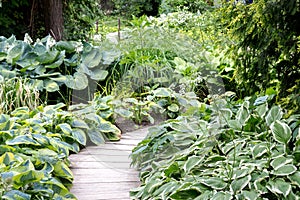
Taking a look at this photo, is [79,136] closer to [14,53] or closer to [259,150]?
[259,150]

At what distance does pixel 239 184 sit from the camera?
87.9 inches

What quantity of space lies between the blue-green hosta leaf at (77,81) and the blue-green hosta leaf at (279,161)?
109 inches

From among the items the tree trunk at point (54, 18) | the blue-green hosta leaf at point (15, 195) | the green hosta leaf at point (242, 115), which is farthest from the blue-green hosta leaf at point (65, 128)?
the tree trunk at point (54, 18)

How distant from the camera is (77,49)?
16.4 ft

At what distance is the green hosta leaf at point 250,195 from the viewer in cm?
213

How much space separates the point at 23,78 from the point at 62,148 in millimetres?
1764

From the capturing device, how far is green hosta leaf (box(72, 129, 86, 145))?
341 cm

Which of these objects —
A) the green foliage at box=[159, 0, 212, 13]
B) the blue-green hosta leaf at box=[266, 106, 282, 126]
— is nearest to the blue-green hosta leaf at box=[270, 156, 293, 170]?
the blue-green hosta leaf at box=[266, 106, 282, 126]

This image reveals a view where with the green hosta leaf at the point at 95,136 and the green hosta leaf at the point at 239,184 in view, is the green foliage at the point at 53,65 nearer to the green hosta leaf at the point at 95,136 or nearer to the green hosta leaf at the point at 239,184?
the green hosta leaf at the point at 95,136

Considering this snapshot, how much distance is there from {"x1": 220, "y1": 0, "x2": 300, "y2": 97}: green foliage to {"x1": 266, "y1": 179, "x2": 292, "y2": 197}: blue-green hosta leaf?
80 cm

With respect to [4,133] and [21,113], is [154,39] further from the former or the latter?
[4,133]

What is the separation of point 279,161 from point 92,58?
125 inches

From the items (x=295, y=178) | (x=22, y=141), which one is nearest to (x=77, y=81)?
(x=22, y=141)

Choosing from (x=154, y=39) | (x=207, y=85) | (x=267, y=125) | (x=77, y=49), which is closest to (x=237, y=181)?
(x=267, y=125)
